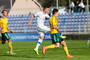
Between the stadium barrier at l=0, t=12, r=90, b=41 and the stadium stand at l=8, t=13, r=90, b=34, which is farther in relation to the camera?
the stadium stand at l=8, t=13, r=90, b=34

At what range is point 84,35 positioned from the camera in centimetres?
3133

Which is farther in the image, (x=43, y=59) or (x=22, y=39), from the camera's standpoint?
(x=22, y=39)

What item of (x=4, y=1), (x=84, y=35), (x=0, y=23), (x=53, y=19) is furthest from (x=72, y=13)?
(x=53, y=19)

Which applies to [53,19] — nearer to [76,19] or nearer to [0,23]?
[0,23]

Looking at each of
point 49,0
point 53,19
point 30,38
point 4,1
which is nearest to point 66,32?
point 30,38

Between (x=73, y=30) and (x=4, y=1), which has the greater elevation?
(x=4, y=1)

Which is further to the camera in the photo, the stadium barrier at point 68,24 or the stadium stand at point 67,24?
the stadium stand at point 67,24

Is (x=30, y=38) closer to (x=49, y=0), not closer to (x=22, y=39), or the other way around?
(x=22, y=39)

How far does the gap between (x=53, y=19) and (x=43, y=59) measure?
166cm

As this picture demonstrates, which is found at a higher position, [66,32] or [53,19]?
[53,19]

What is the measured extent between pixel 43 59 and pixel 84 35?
62.1ft

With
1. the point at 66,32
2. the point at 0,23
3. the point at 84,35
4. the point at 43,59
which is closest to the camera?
the point at 43,59

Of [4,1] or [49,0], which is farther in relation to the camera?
[49,0]

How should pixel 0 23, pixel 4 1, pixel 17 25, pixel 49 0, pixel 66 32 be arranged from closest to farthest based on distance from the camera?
pixel 0 23 → pixel 66 32 → pixel 17 25 → pixel 4 1 → pixel 49 0
